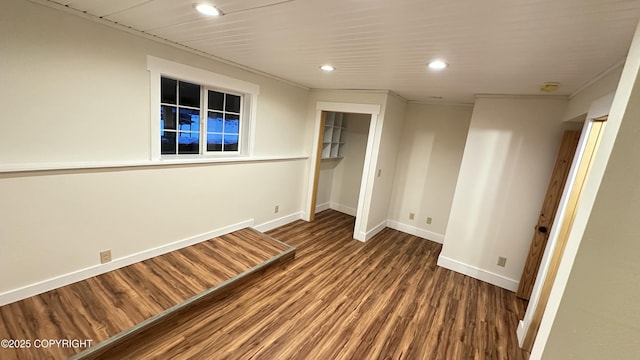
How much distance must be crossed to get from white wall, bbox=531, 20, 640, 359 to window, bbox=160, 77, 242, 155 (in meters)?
3.23

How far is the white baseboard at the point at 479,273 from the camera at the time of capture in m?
3.21

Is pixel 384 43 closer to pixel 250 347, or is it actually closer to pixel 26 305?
pixel 250 347

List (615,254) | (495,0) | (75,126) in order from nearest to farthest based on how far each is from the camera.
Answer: (615,254) < (495,0) < (75,126)

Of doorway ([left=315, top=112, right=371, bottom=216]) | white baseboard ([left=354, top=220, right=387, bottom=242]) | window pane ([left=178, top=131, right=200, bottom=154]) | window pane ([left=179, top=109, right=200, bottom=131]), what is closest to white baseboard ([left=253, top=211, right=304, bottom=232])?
doorway ([left=315, top=112, right=371, bottom=216])

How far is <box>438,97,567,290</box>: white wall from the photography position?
2906mm

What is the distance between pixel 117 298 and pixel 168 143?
1.58 meters

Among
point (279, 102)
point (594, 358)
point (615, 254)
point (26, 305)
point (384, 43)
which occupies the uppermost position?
point (384, 43)

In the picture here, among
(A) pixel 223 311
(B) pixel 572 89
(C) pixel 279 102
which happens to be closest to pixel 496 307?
(B) pixel 572 89

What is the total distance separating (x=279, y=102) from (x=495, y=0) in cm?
303

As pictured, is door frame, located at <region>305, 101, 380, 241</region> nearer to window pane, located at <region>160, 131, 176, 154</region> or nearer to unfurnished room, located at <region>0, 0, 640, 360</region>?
unfurnished room, located at <region>0, 0, 640, 360</region>

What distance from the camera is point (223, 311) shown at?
92.4 inches

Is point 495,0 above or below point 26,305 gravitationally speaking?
above
